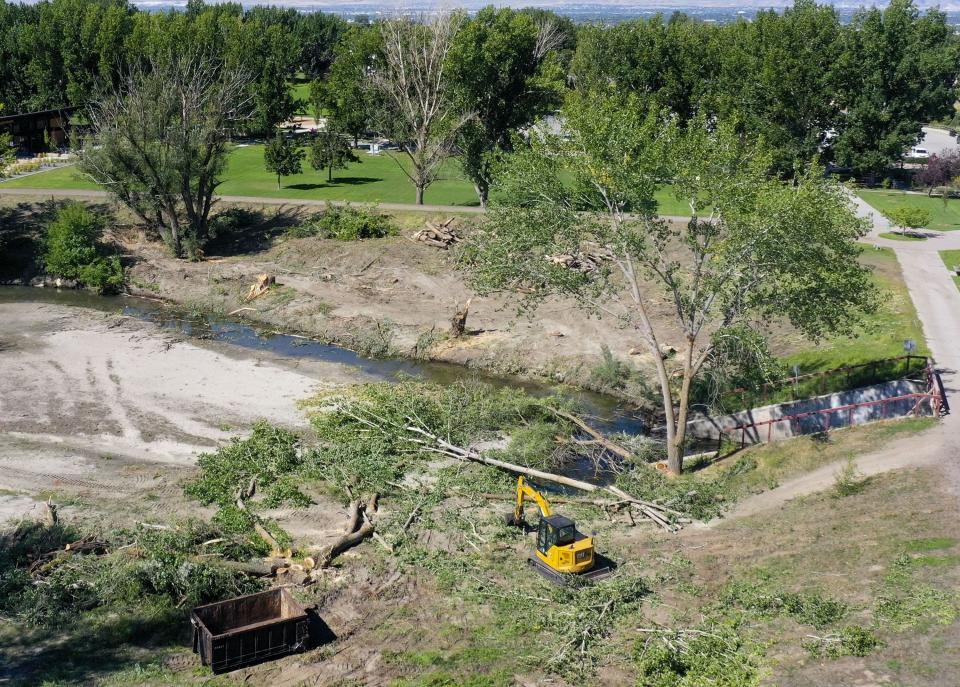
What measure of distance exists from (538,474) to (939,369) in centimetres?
1553

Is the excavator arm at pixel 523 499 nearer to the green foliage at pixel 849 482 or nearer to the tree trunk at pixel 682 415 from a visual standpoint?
the tree trunk at pixel 682 415

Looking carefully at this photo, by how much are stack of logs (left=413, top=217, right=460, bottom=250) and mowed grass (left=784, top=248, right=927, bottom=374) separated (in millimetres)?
21510

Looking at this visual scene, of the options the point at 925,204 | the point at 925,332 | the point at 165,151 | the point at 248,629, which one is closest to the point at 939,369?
the point at 925,332

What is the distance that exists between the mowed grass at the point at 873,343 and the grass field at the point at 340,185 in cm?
2018

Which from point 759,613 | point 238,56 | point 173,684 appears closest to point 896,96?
point 238,56

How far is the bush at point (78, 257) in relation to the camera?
55.4m

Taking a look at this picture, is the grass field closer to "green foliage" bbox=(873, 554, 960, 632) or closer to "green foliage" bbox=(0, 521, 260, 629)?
"green foliage" bbox=(873, 554, 960, 632)

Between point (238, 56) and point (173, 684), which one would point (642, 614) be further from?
point (238, 56)

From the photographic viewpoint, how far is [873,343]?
39.8 m

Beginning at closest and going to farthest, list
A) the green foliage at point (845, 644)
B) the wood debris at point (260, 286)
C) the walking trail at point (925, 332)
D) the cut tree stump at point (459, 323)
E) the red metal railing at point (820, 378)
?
1. the green foliage at point (845, 644)
2. the walking trail at point (925, 332)
3. the red metal railing at point (820, 378)
4. the cut tree stump at point (459, 323)
5. the wood debris at point (260, 286)

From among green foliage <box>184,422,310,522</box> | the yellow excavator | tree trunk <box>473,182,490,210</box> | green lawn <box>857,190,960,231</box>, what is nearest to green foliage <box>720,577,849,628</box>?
the yellow excavator

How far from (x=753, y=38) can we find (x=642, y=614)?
58872mm

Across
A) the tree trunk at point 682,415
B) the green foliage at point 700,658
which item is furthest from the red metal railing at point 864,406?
the green foliage at point 700,658

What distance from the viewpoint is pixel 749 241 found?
29.3 m
